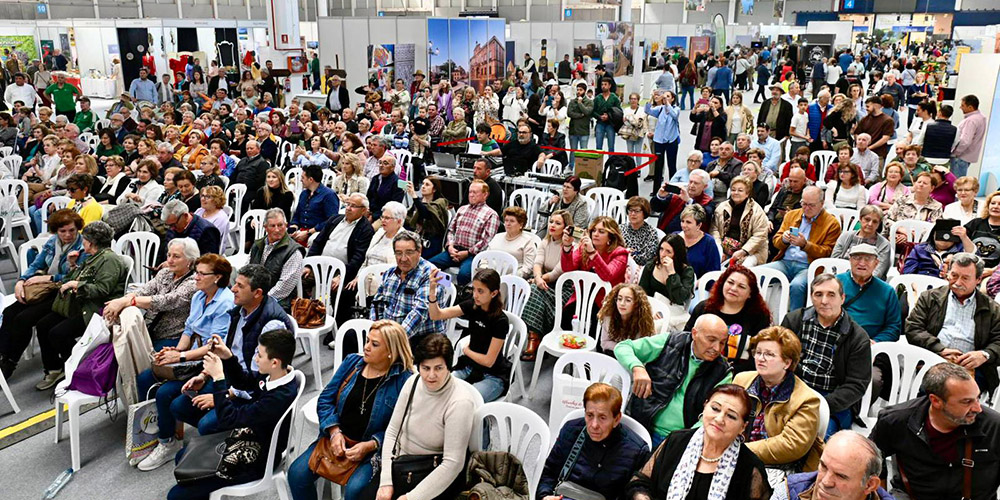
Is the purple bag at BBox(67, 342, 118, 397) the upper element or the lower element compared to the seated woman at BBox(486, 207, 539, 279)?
lower

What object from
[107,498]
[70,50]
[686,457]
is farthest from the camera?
[70,50]

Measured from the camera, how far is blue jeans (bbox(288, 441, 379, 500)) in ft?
10.0

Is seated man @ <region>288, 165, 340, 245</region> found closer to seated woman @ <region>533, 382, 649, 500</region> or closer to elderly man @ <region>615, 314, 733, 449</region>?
elderly man @ <region>615, 314, 733, 449</region>

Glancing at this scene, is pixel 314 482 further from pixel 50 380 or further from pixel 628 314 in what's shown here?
pixel 50 380

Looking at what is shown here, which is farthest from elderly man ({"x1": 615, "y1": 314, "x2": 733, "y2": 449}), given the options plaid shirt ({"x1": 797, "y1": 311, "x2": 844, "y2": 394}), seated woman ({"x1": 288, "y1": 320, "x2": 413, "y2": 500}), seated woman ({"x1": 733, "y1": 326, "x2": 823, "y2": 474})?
seated woman ({"x1": 288, "y1": 320, "x2": 413, "y2": 500})

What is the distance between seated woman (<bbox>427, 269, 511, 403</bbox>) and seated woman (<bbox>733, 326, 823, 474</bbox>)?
134 centimetres

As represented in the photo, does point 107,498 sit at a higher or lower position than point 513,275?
lower

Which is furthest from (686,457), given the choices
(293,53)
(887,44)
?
(887,44)

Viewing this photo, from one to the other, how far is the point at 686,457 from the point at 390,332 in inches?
51.9

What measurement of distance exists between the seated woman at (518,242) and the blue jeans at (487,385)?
1.26m

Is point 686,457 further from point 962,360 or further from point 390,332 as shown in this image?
point 962,360

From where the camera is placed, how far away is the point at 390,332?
10.5 ft

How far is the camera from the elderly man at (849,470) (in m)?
2.31

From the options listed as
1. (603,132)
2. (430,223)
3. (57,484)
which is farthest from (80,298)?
(603,132)
